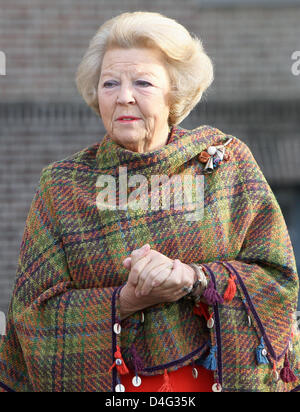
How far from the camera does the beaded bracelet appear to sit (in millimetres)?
2652

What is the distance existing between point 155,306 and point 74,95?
4.11 metres

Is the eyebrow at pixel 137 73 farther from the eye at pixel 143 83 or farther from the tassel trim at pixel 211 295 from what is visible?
the tassel trim at pixel 211 295

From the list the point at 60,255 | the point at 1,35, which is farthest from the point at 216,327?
→ the point at 1,35

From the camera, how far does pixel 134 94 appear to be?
283 centimetres

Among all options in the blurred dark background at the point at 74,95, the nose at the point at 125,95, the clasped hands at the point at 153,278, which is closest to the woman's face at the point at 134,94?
the nose at the point at 125,95

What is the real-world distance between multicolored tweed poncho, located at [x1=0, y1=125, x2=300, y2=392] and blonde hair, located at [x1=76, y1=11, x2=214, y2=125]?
0.19m

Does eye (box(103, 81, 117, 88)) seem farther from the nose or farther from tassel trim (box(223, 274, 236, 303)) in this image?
tassel trim (box(223, 274, 236, 303))

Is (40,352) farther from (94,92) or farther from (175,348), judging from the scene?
(94,92)

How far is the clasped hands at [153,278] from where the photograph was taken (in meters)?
2.55

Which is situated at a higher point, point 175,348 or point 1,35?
point 1,35

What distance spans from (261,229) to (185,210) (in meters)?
0.30

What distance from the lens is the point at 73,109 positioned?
6551mm

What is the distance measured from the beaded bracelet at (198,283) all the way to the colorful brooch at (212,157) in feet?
A: 1.34

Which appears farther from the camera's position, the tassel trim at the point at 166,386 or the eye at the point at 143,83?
the eye at the point at 143,83
